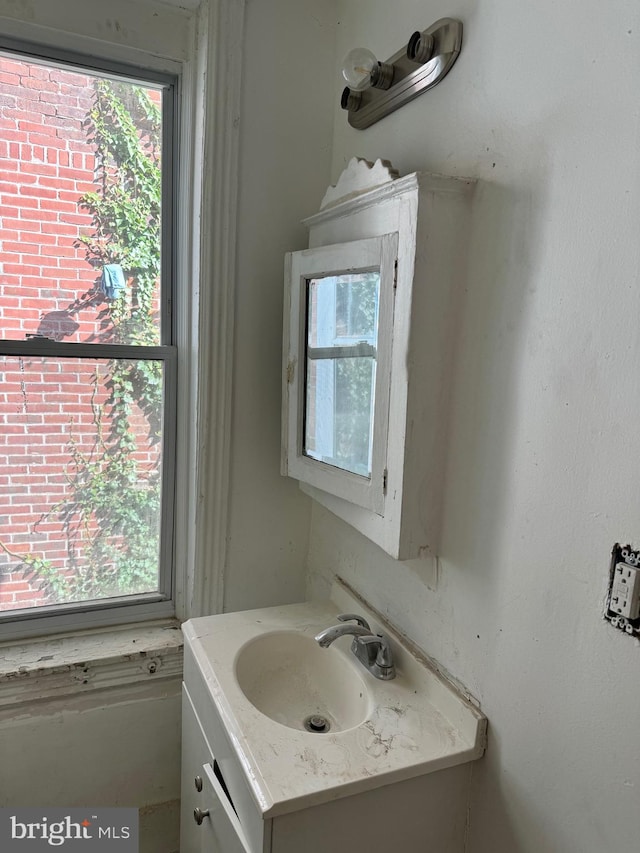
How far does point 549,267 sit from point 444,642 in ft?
2.36

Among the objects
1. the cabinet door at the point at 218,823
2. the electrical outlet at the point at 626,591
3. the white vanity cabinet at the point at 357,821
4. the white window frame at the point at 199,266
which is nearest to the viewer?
the electrical outlet at the point at 626,591

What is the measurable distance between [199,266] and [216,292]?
0.25 ft

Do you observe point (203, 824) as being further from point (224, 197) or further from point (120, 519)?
point (224, 197)

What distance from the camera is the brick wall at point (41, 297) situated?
1416 mm

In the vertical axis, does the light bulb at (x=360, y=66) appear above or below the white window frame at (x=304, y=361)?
above

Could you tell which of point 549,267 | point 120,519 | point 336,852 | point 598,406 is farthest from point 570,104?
point 120,519

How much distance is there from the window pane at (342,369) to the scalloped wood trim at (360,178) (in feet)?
0.57

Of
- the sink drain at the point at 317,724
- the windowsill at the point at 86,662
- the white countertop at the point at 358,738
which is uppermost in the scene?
the white countertop at the point at 358,738

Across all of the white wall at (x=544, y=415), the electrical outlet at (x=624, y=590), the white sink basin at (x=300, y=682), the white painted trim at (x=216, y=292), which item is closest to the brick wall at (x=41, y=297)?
the white painted trim at (x=216, y=292)

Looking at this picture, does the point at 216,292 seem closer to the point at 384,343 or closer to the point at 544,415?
the point at 384,343

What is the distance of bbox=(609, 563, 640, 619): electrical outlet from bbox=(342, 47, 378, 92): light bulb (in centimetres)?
110

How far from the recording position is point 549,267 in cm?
86

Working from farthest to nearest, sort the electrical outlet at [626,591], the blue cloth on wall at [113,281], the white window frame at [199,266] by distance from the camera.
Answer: the blue cloth on wall at [113,281]
the white window frame at [199,266]
the electrical outlet at [626,591]

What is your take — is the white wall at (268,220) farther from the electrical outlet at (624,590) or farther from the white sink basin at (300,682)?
the electrical outlet at (624,590)
